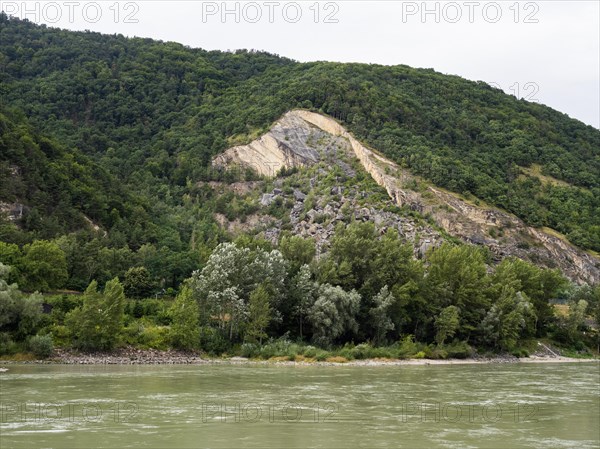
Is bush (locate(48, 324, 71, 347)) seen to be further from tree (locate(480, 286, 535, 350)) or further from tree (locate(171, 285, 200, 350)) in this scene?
tree (locate(480, 286, 535, 350))

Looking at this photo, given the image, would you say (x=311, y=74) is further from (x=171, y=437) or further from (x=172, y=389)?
(x=171, y=437)

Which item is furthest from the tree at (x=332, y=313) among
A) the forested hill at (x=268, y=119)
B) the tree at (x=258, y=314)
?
the forested hill at (x=268, y=119)

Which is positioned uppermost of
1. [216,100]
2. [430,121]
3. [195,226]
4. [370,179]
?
[216,100]

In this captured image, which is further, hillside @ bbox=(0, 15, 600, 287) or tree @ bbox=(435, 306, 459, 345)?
hillside @ bbox=(0, 15, 600, 287)

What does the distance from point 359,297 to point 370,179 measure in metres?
50.7

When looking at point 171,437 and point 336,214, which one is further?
point 336,214

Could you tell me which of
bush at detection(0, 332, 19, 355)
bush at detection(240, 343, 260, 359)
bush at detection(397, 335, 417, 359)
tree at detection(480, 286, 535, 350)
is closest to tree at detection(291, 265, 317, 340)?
bush at detection(240, 343, 260, 359)

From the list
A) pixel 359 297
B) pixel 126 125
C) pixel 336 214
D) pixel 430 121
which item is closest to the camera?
pixel 359 297

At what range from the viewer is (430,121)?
136500 mm

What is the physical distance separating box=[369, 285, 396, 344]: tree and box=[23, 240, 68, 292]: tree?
101 ft

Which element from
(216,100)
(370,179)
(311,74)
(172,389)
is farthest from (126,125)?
(172,389)

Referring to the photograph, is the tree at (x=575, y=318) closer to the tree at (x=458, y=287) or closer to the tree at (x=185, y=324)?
the tree at (x=458, y=287)

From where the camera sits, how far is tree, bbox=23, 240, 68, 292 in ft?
208

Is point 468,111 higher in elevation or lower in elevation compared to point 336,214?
higher
